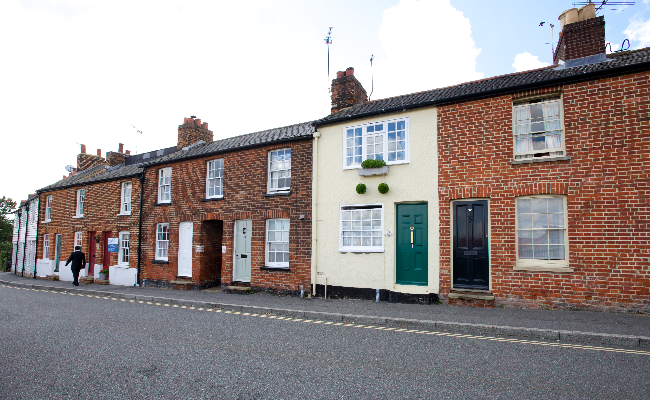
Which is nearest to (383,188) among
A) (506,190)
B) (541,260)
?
(506,190)

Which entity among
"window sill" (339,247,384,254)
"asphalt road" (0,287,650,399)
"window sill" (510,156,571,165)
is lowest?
"asphalt road" (0,287,650,399)

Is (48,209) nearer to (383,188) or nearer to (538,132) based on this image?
(383,188)

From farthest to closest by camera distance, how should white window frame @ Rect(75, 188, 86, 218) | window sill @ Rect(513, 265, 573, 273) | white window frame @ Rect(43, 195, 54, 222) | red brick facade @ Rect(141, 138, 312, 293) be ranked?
white window frame @ Rect(43, 195, 54, 222) < white window frame @ Rect(75, 188, 86, 218) < red brick facade @ Rect(141, 138, 312, 293) < window sill @ Rect(513, 265, 573, 273)

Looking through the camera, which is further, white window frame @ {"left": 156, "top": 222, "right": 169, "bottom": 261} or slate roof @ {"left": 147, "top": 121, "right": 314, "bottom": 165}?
white window frame @ {"left": 156, "top": 222, "right": 169, "bottom": 261}

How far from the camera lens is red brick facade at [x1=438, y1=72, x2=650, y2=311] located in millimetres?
8633

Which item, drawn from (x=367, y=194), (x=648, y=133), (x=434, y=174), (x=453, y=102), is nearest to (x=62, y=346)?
(x=367, y=194)

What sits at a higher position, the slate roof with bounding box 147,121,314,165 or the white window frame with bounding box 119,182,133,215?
the slate roof with bounding box 147,121,314,165

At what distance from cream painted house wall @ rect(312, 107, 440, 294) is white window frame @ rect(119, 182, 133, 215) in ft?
37.7

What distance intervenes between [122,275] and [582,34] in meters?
20.2

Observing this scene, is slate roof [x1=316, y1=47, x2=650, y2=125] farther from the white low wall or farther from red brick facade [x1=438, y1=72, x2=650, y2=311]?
the white low wall

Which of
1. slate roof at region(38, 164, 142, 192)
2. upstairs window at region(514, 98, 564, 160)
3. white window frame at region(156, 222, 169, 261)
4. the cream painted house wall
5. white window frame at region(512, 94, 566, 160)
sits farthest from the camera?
slate roof at region(38, 164, 142, 192)

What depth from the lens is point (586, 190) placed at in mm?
9086

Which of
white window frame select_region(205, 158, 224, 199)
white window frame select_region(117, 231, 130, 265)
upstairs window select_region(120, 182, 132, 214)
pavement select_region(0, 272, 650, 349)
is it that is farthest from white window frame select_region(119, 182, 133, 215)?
pavement select_region(0, 272, 650, 349)

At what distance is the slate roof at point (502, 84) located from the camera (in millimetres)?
9219
